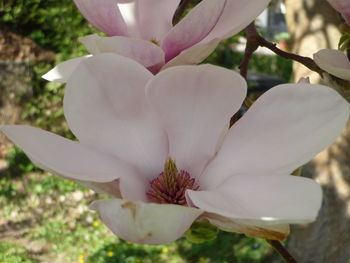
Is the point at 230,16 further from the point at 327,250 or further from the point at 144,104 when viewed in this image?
the point at 327,250

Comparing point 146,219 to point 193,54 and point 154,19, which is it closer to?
point 193,54

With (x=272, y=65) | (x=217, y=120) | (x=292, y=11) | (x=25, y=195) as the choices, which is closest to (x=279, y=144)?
(x=217, y=120)

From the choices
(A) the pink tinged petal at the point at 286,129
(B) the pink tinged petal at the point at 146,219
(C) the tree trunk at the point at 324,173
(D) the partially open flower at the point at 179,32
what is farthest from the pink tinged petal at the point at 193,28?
(C) the tree trunk at the point at 324,173

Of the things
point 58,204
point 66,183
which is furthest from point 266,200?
point 66,183

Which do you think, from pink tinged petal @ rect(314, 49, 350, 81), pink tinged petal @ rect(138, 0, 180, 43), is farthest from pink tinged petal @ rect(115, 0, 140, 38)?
pink tinged petal @ rect(314, 49, 350, 81)

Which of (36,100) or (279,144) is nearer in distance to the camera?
(279,144)

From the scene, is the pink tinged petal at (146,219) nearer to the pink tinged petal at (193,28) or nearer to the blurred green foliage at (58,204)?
the pink tinged petal at (193,28)
